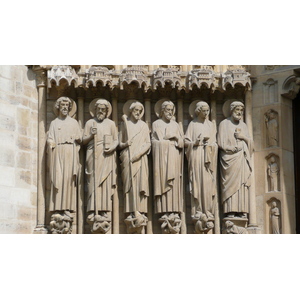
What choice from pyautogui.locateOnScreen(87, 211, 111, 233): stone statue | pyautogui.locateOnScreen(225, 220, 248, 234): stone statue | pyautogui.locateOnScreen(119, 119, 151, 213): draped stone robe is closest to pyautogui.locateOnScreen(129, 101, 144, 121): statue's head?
pyautogui.locateOnScreen(119, 119, 151, 213): draped stone robe

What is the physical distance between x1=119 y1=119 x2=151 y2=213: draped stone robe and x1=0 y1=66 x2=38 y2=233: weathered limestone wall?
1.15 metres

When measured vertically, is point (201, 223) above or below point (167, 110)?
below

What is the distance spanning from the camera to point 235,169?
43.5 feet

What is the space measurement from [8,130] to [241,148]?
2.94 m

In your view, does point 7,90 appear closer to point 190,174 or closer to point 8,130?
point 8,130

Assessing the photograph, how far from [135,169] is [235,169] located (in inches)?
49.9

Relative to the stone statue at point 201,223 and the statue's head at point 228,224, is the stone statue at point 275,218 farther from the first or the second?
the stone statue at point 201,223

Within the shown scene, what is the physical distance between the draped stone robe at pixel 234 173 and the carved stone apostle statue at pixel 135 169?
97 centimetres

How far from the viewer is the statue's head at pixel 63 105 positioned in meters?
13.3

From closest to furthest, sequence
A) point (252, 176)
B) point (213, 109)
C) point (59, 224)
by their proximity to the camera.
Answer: point (59, 224) → point (252, 176) → point (213, 109)

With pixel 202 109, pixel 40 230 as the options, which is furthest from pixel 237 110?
pixel 40 230

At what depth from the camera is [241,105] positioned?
44.2 feet

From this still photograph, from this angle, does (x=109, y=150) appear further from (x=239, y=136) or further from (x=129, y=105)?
(x=239, y=136)

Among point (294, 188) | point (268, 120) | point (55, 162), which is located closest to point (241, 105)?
point (268, 120)
